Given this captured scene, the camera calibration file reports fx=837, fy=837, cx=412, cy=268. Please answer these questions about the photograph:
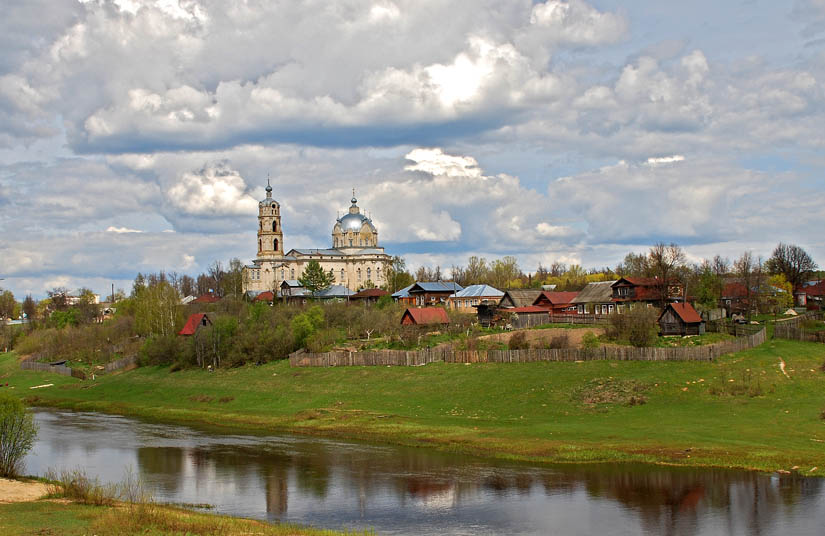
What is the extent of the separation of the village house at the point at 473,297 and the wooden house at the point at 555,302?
13.5 meters

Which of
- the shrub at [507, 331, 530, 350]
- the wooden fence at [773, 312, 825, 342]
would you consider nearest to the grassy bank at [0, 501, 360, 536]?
the shrub at [507, 331, 530, 350]

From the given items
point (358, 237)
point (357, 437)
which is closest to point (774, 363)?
point (357, 437)

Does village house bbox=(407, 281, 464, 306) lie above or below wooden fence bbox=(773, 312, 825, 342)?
above

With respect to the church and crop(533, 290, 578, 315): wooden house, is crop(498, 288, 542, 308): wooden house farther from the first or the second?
the church

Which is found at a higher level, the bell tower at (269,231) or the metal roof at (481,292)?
the bell tower at (269,231)

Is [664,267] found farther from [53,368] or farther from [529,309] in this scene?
[53,368]

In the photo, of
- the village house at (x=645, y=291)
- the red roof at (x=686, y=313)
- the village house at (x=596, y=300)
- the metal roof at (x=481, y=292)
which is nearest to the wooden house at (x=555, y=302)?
the village house at (x=596, y=300)

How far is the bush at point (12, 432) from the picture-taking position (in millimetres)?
36581

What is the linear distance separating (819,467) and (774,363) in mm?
23758

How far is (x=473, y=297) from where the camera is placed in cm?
12656

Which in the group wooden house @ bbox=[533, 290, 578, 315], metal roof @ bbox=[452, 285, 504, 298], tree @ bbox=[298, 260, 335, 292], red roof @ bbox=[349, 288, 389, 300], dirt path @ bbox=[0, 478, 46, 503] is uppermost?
tree @ bbox=[298, 260, 335, 292]

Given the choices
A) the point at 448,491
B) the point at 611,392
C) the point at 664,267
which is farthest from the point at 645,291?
the point at 448,491

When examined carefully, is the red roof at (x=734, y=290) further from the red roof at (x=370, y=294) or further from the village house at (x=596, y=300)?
the red roof at (x=370, y=294)

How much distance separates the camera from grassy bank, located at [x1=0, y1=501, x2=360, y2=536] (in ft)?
87.1
